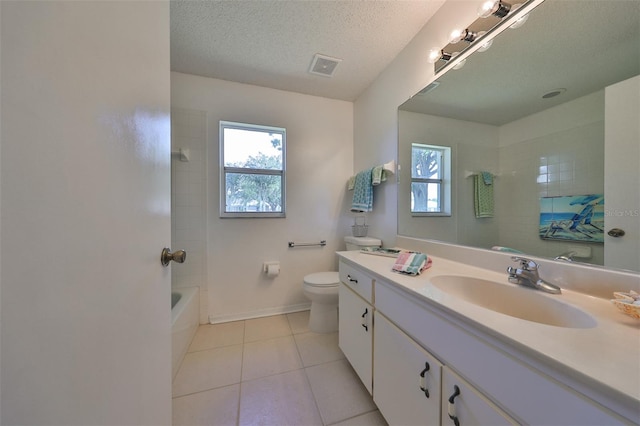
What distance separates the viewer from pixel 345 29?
1.52 metres

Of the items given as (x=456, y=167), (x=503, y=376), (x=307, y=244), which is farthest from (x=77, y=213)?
(x=307, y=244)

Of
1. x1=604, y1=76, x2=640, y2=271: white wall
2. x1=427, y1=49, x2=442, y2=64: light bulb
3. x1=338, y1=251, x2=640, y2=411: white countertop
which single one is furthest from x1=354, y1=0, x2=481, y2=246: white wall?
x1=338, y1=251, x2=640, y2=411: white countertop

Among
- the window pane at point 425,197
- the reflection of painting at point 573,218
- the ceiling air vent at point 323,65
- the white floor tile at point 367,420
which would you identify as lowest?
the white floor tile at point 367,420

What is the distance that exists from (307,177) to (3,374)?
2152 millimetres

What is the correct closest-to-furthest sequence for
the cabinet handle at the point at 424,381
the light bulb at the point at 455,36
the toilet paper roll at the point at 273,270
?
the cabinet handle at the point at 424,381 < the light bulb at the point at 455,36 < the toilet paper roll at the point at 273,270

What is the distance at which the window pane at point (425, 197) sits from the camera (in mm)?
1513

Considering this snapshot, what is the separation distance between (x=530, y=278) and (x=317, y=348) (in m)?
1.42

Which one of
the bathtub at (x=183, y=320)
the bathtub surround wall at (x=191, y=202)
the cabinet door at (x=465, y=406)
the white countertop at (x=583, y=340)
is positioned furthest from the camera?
the bathtub surround wall at (x=191, y=202)

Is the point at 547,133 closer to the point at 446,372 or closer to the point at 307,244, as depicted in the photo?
the point at 446,372

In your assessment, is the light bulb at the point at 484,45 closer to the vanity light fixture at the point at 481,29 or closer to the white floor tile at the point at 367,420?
the vanity light fixture at the point at 481,29

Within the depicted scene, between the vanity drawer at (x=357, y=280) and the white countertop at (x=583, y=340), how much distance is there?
354 mm

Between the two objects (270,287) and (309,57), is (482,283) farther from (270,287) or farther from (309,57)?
(309,57)

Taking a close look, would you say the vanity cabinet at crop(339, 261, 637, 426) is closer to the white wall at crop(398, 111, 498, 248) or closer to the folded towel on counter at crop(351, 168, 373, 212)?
the white wall at crop(398, 111, 498, 248)

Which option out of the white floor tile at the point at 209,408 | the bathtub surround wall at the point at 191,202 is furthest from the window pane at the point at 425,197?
the bathtub surround wall at the point at 191,202
